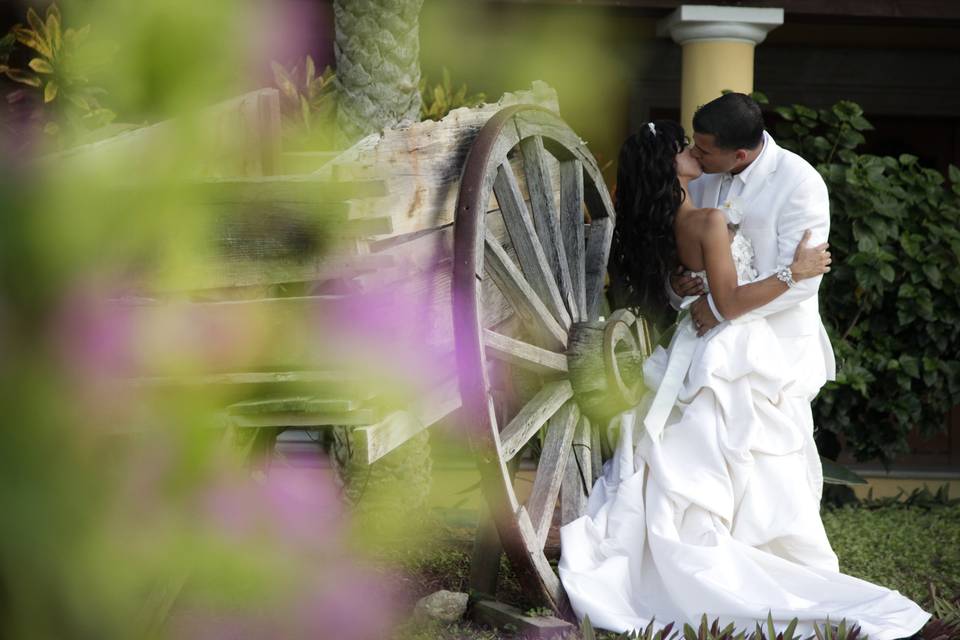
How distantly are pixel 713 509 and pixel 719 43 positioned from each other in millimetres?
3046

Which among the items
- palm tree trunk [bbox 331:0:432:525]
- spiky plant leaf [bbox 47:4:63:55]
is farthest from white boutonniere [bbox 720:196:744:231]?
spiky plant leaf [bbox 47:4:63:55]

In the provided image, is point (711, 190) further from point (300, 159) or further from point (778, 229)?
point (300, 159)

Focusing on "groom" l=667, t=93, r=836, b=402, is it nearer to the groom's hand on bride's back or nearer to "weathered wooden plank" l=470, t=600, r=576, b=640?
the groom's hand on bride's back

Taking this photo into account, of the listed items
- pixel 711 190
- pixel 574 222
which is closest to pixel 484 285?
pixel 574 222

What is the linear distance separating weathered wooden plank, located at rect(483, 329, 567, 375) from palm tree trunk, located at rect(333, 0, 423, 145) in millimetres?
1490

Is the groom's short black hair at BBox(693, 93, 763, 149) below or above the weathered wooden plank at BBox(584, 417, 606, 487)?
above

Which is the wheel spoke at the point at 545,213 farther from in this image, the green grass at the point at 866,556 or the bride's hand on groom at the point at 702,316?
the green grass at the point at 866,556

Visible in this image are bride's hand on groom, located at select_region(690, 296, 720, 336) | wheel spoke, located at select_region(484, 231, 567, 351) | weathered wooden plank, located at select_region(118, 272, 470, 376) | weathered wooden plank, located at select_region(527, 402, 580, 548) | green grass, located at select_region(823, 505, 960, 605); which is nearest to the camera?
weathered wooden plank, located at select_region(118, 272, 470, 376)

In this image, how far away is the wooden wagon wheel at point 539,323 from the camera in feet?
9.12

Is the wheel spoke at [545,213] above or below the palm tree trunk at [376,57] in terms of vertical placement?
below

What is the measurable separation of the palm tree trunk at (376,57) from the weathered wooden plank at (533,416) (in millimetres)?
1513

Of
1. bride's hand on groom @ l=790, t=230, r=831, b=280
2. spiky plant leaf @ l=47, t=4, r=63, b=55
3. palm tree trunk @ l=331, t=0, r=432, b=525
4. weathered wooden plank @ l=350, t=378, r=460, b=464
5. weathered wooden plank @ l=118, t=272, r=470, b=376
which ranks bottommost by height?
weathered wooden plank @ l=350, t=378, r=460, b=464

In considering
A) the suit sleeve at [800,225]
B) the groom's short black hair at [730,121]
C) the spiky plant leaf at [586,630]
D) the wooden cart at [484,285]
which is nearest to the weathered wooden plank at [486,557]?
the wooden cart at [484,285]

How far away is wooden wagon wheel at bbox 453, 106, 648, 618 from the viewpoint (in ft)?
9.12
